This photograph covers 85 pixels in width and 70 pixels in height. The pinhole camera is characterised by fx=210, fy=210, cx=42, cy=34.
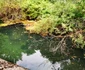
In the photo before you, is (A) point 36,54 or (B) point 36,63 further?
(A) point 36,54

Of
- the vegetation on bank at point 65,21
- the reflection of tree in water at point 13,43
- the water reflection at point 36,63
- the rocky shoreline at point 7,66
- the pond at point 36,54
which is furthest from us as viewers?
the vegetation on bank at point 65,21

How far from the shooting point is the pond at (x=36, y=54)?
912 cm

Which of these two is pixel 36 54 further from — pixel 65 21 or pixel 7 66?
pixel 65 21

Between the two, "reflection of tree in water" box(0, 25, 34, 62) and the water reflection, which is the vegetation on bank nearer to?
"reflection of tree in water" box(0, 25, 34, 62)

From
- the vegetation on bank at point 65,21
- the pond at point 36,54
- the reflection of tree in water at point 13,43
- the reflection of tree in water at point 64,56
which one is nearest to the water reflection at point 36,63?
the pond at point 36,54

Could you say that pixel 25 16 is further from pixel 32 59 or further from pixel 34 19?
pixel 32 59

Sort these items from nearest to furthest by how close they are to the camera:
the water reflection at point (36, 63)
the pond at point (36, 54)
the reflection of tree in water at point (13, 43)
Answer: the water reflection at point (36, 63) < the pond at point (36, 54) < the reflection of tree in water at point (13, 43)

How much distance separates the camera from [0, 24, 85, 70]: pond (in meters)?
9.12

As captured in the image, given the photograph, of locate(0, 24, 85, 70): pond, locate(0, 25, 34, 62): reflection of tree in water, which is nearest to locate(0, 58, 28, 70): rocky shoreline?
locate(0, 24, 85, 70): pond

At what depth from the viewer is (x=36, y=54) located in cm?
1038

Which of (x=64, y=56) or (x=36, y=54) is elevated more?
(x=36, y=54)

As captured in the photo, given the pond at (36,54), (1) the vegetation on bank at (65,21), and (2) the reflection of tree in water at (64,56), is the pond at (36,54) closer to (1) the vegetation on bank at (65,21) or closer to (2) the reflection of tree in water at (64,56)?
(2) the reflection of tree in water at (64,56)

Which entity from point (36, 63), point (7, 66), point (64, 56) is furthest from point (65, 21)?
point (7, 66)

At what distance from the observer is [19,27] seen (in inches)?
580
